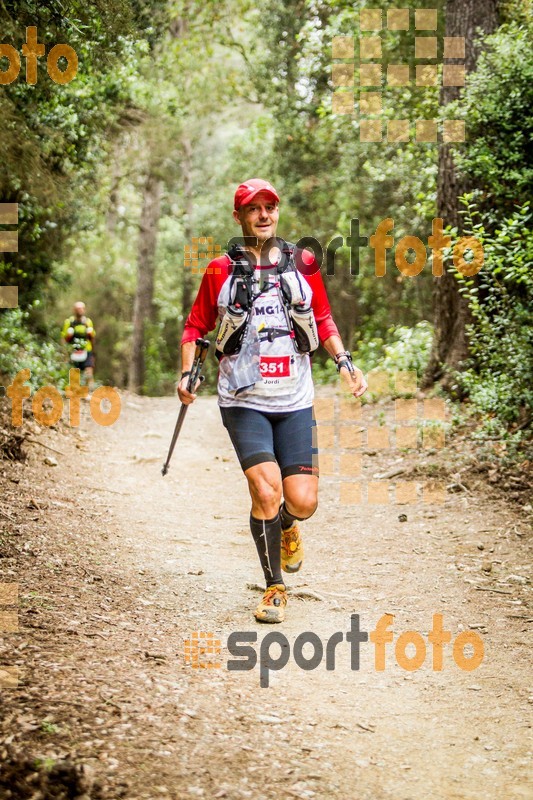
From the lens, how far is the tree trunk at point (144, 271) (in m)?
22.4

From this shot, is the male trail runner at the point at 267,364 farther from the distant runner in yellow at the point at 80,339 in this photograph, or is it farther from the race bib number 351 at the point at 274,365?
the distant runner in yellow at the point at 80,339

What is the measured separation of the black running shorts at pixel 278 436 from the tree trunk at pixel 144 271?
58.8 feet

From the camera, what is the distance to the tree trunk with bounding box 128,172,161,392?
22406 millimetres

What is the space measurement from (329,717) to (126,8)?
554 cm

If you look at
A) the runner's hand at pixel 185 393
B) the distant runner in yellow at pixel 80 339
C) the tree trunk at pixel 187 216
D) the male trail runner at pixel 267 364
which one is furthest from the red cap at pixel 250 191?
the tree trunk at pixel 187 216

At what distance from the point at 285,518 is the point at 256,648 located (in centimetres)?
92

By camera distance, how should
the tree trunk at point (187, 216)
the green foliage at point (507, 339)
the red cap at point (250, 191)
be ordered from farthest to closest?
the tree trunk at point (187, 216) < the green foliage at point (507, 339) < the red cap at point (250, 191)

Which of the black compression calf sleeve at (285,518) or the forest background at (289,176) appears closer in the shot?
the black compression calf sleeve at (285,518)

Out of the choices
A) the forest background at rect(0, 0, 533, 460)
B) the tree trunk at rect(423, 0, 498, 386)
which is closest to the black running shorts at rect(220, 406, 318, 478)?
the forest background at rect(0, 0, 533, 460)

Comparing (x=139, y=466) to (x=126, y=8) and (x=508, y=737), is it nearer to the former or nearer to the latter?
(x=126, y=8)

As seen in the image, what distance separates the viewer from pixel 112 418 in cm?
1295

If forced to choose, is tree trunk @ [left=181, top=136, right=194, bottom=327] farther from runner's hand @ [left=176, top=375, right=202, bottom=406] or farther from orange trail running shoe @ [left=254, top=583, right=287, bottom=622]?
orange trail running shoe @ [left=254, top=583, right=287, bottom=622]

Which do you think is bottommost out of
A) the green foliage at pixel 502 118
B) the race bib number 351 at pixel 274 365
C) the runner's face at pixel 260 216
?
the race bib number 351 at pixel 274 365

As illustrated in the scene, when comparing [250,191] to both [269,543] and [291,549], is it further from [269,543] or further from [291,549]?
[291,549]
